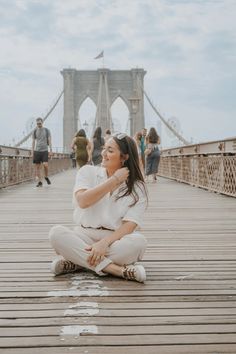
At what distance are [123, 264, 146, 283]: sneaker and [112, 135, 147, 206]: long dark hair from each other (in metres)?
0.33

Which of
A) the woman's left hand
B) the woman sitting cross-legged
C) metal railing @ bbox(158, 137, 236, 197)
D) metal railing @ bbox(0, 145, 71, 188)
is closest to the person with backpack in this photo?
metal railing @ bbox(0, 145, 71, 188)

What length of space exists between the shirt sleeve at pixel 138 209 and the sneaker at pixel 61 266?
0.35 meters

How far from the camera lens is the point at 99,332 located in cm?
171

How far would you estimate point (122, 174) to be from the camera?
8.16 feet

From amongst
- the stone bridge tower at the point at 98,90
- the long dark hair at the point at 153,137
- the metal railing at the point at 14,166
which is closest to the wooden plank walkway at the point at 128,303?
the metal railing at the point at 14,166

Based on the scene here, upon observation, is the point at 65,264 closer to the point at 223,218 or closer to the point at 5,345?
the point at 5,345

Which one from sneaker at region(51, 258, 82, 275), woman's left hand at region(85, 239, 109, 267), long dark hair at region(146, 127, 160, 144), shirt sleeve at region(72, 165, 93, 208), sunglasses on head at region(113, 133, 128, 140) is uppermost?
long dark hair at region(146, 127, 160, 144)

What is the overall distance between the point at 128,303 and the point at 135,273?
1.05ft

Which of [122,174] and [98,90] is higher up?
[98,90]

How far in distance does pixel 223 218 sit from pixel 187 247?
1616mm

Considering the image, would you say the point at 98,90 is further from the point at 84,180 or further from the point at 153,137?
the point at 84,180

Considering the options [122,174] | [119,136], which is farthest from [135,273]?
[119,136]

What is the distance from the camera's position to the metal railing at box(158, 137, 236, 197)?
23.1ft

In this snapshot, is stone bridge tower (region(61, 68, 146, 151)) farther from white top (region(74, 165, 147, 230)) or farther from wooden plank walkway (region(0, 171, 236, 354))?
white top (region(74, 165, 147, 230))
